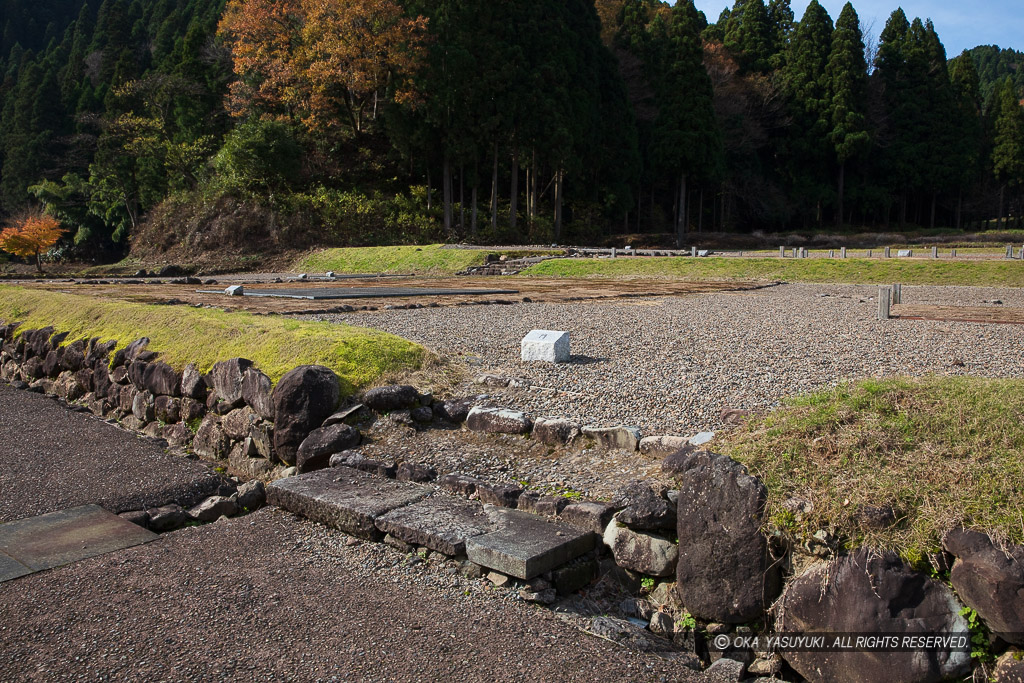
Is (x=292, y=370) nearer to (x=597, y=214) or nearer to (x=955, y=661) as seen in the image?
(x=955, y=661)

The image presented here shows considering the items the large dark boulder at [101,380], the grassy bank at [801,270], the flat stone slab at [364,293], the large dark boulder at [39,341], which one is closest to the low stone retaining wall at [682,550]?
the large dark boulder at [101,380]

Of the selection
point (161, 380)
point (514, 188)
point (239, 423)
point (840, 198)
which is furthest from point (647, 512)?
point (840, 198)

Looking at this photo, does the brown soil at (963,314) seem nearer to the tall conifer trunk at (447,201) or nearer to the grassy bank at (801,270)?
the grassy bank at (801,270)

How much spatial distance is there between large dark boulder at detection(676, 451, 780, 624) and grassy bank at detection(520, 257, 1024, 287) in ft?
50.0

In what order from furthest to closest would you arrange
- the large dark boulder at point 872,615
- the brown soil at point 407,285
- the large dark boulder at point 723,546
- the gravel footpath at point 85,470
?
the brown soil at point 407,285, the gravel footpath at point 85,470, the large dark boulder at point 723,546, the large dark boulder at point 872,615

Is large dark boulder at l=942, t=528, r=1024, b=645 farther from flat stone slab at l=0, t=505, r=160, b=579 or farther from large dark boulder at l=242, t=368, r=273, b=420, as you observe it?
large dark boulder at l=242, t=368, r=273, b=420

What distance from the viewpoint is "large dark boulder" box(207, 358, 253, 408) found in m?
5.48

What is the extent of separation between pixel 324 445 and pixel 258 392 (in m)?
0.90

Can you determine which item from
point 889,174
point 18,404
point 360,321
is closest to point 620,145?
point 889,174

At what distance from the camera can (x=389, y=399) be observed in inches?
193

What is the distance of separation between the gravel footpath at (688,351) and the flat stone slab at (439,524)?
3.60 feet

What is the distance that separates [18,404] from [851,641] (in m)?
7.95

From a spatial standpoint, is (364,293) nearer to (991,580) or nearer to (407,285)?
(407,285)

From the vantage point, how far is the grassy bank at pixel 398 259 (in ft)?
69.3
